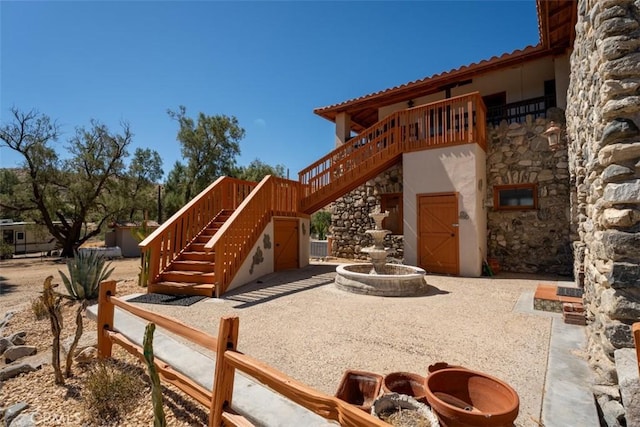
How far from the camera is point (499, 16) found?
7328 mm

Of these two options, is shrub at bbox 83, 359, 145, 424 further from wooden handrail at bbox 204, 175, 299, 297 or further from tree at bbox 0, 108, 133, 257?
tree at bbox 0, 108, 133, 257

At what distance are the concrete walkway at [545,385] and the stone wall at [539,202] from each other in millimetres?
4974

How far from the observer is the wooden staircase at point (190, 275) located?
5820mm

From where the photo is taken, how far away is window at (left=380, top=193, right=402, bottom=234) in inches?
405

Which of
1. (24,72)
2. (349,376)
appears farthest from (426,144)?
(24,72)

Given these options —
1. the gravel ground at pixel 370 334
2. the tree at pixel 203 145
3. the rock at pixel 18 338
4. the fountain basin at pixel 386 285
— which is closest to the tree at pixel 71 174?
the tree at pixel 203 145

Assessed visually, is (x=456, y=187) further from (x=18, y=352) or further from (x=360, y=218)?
(x=18, y=352)

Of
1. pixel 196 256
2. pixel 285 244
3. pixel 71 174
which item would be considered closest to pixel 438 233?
pixel 285 244

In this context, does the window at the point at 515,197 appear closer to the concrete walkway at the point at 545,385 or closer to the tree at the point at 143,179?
the concrete walkway at the point at 545,385

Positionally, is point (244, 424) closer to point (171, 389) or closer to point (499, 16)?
point (171, 389)

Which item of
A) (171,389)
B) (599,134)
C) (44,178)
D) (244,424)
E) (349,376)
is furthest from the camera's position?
(44,178)

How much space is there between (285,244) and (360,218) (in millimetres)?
3573

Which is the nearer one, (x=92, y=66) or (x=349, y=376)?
(x=349, y=376)

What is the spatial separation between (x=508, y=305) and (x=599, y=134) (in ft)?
10.8
